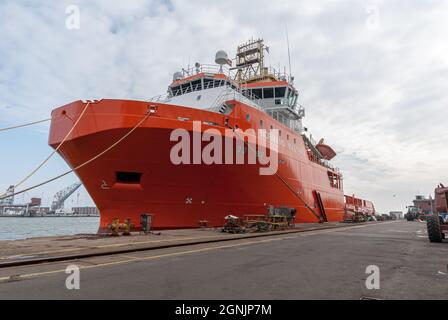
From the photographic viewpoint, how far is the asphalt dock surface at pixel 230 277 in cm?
477

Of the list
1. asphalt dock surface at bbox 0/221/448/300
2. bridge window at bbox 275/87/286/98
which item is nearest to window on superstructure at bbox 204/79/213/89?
bridge window at bbox 275/87/286/98

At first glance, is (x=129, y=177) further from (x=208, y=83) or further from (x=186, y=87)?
(x=186, y=87)

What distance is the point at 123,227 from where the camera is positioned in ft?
44.7

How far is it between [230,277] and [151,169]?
9273 millimetres

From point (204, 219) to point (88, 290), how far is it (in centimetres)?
1159

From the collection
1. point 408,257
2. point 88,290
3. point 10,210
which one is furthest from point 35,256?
point 10,210

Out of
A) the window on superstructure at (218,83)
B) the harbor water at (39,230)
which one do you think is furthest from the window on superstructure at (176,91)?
the harbor water at (39,230)

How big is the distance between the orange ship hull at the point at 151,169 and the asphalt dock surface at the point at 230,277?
5.82 meters

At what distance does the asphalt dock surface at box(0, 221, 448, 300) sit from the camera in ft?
15.6

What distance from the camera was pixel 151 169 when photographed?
1438 centimetres

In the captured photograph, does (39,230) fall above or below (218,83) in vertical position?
below

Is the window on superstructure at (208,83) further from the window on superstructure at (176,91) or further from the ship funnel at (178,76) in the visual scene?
the ship funnel at (178,76)

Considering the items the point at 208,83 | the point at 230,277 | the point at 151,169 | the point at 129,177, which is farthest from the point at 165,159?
the point at 230,277

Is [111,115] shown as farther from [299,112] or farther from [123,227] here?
[299,112]
